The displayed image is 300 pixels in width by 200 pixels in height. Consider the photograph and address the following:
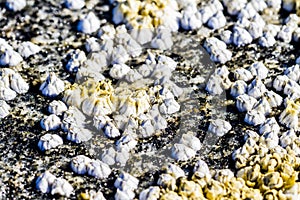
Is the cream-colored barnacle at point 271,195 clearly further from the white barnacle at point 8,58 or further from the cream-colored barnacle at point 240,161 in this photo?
the white barnacle at point 8,58

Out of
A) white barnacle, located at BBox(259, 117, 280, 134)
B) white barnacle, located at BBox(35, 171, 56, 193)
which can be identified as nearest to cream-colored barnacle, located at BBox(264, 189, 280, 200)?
white barnacle, located at BBox(259, 117, 280, 134)

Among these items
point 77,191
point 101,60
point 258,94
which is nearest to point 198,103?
point 258,94

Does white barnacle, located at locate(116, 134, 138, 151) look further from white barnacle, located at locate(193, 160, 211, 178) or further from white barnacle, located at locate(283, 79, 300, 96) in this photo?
white barnacle, located at locate(283, 79, 300, 96)

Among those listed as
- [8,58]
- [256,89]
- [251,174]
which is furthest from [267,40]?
[8,58]

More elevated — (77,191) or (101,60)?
(101,60)

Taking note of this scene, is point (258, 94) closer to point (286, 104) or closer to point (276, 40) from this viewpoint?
point (286, 104)

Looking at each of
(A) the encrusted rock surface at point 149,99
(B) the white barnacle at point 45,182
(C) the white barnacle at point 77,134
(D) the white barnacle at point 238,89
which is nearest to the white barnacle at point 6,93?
(A) the encrusted rock surface at point 149,99
